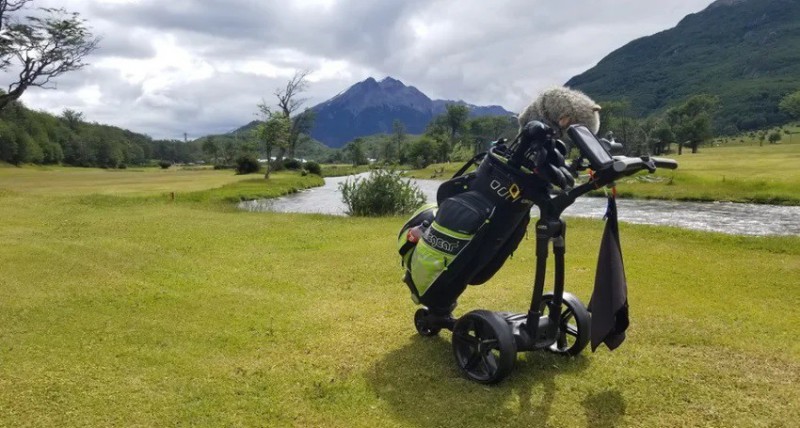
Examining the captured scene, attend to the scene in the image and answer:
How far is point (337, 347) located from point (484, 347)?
7.30ft

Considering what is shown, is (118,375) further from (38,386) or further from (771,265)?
(771,265)

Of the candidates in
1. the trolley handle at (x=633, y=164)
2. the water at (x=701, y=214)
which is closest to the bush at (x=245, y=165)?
the water at (x=701, y=214)

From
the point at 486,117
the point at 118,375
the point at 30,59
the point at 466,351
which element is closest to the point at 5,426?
the point at 118,375

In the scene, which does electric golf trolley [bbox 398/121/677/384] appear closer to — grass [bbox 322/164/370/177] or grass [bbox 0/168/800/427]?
grass [bbox 0/168/800/427]

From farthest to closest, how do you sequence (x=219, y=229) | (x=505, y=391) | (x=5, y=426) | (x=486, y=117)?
(x=486, y=117) < (x=219, y=229) < (x=505, y=391) < (x=5, y=426)

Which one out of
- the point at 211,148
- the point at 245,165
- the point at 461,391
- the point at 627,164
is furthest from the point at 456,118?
the point at 627,164

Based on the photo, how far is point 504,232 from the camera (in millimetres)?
5648

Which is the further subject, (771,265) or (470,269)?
(771,265)

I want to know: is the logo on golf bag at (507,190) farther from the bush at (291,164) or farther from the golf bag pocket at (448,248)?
the bush at (291,164)

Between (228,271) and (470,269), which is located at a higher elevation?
(470,269)

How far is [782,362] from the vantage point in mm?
6230

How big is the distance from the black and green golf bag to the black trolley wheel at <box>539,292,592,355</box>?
3.35ft

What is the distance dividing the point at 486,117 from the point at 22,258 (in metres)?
158

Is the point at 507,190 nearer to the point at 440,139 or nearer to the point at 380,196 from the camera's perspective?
the point at 380,196
